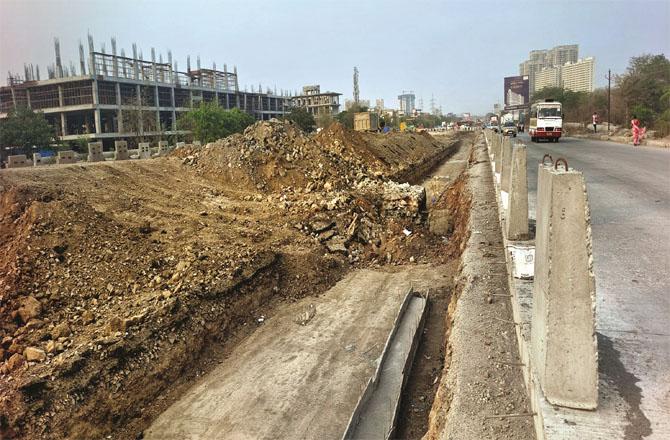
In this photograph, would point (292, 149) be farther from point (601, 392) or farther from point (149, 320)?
point (601, 392)

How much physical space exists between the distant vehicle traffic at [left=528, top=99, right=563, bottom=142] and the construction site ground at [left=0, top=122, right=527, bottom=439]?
17.8m

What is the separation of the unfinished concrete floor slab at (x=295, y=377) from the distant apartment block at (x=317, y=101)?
361 feet

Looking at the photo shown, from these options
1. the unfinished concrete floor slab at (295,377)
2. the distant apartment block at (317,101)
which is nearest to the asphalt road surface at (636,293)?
the unfinished concrete floor slab at (295,377)

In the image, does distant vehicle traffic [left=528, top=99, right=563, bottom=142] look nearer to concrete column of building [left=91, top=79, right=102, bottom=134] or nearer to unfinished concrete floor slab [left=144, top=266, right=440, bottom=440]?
unfinished concrete floor slab [left=144, top=266, right=440, bottom=440]

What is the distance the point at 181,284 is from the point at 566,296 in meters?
6.71

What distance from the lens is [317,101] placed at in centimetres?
12038

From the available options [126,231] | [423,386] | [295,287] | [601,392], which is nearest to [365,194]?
[295,287]

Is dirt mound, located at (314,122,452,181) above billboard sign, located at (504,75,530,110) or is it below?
below

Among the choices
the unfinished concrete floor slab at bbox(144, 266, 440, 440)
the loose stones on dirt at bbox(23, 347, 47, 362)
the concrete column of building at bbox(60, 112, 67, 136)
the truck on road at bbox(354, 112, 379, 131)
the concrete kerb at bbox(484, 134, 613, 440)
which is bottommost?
the unfinished concrete floor slab at bbox(144, 266, 440, 440)

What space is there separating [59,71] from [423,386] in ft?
211

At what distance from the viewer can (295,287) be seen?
9688mm

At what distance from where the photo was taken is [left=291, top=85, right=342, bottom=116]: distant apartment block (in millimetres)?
116812

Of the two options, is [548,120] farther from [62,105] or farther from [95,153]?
[62,105]

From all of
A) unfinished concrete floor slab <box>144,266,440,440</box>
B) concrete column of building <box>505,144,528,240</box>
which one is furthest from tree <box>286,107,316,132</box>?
concrete column of building <box>505,144,528,240</box>
